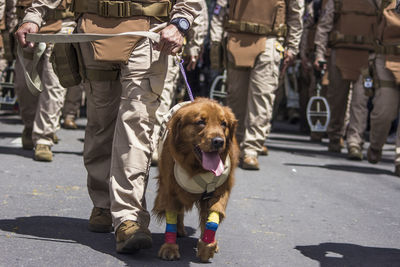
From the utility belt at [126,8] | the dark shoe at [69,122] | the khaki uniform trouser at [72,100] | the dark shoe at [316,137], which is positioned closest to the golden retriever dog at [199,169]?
the utility belt at [126,8]

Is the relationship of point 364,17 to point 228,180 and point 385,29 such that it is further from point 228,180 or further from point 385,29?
point 228,180

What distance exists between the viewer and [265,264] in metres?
4.27

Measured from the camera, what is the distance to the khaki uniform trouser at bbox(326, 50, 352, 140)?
11.0 meters

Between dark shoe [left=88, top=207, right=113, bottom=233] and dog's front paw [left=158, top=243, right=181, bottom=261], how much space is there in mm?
668

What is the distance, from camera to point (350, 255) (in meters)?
4.61

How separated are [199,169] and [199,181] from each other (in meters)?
0.07

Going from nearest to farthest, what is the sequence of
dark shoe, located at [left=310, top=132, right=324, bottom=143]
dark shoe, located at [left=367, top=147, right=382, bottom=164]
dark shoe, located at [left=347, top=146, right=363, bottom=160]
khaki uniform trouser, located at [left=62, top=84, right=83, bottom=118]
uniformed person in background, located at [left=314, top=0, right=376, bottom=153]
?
dark shoe, located at [left=367, top=147, right=382, bottom=164] → dark shoe, located at [left=347, top=146, right=363, bottom=160] → uniformed person in background, located at [left=314, top=0, right=376, bottom=153] → khaki uniform trouser, located at [left=62, top=84, right=83, bottom=118] → dark shoe, located at [left=310, top=132, right=324, bottom=143]

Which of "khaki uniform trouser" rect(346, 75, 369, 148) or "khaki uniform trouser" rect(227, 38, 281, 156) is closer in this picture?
"khaki uniform trouser" rect(227, 38, 281, 156)

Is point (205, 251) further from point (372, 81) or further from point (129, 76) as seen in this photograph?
point (372, 81)

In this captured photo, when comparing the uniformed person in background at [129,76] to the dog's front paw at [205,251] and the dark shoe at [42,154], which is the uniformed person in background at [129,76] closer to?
the dog's front paw at [205,251]

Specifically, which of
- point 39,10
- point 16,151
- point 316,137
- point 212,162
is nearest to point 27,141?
point 16,151

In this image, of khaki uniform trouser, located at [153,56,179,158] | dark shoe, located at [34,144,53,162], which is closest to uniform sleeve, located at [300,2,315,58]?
khaki uniform trouser, located at [153,56,179,158]

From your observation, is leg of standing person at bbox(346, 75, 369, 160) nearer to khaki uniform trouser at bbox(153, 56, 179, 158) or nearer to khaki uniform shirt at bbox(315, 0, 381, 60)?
khaki uniform shirt at bbox(315, 0, 381, 60)

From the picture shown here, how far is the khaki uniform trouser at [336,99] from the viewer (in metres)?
11.0
